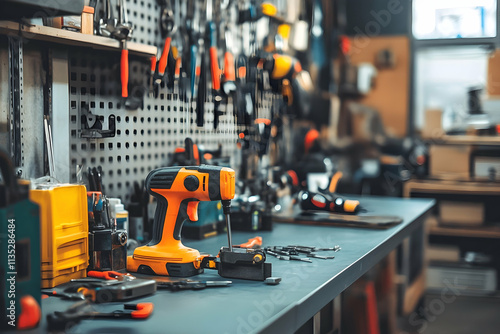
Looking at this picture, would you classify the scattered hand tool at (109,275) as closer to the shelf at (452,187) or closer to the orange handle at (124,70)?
the orange handle at (124,70)

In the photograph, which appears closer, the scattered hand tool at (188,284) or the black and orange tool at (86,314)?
the black and orange tool at (86,314)

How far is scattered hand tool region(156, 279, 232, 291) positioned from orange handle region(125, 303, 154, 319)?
0.14m

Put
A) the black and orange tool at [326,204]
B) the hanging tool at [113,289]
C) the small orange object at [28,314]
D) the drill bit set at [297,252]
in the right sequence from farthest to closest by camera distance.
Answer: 1. the black and orange tool at [326,204]
2. the drill bit set at [297,252]
3. the hanging tool at [113,289]
4. the small orange object at [28,314]

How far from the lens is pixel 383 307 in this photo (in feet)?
9.52

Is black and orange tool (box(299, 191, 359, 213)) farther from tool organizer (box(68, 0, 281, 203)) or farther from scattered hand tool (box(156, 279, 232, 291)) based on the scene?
scattered hand tool (box(156, 279, 232, 291))

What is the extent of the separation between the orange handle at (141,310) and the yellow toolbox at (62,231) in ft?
0.77

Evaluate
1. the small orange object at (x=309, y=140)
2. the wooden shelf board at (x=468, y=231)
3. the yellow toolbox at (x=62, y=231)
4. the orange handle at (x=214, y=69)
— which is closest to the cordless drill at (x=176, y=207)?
the yellow toolbox at (x=62, y=231)

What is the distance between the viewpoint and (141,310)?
1.01 metres

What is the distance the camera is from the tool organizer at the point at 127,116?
62.7 inches

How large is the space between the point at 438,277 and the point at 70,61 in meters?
2.98

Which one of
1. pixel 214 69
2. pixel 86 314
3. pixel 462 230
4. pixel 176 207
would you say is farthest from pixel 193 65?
pixel 462 230

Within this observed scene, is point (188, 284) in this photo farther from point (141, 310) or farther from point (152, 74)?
point (152, 74)

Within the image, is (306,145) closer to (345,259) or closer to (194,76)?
(194,76)

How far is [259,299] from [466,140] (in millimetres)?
2968
